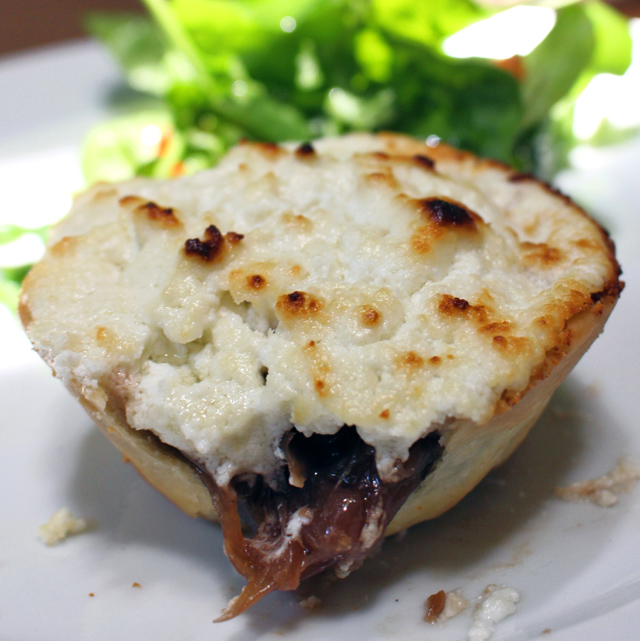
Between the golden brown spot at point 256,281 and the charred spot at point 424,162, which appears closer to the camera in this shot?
the golden brown spot at point 256,281

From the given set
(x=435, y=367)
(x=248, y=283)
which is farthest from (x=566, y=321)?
(x=248, y=283)

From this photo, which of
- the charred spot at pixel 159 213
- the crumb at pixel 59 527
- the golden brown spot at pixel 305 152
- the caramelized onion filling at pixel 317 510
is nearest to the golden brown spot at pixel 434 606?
the caramelized onion filling at pixel 317 510

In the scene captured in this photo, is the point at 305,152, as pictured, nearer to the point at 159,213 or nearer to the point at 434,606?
the point at 159,213

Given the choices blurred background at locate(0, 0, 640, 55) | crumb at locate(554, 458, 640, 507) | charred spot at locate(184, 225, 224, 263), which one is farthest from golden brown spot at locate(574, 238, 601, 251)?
blurred background at locate(0, 0, 640, 55)

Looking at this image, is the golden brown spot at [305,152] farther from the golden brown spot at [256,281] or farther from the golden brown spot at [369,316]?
the golden brown spot at [369,316]

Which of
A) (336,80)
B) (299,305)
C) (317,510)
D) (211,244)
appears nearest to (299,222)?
(211,244)

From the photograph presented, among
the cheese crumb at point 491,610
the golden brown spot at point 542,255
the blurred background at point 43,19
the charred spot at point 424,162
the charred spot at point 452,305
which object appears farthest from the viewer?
the blurred background at point 43,19
